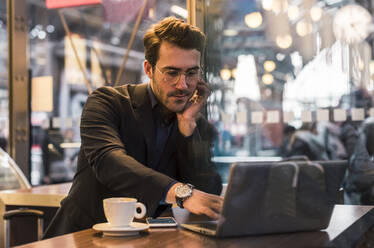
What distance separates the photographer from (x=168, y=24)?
68.5 inches

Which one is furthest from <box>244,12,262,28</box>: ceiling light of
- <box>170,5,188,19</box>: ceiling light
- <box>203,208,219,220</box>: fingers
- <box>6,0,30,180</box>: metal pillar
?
<box>203,208,219,220</box>: fingers

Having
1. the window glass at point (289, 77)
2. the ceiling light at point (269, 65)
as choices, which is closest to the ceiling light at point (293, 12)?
the window glass at point (289, 77)

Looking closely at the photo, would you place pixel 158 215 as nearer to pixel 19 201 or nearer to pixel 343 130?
pixel 19 201

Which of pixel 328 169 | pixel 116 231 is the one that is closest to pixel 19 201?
pixel 116 231

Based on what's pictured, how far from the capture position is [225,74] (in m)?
3.72

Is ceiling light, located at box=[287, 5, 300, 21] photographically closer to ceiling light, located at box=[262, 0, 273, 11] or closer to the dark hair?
ceiling light, located at box=[262, 0, 273, 11]

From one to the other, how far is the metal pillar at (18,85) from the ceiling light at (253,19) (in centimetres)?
183

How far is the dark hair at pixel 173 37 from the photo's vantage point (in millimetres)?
1710

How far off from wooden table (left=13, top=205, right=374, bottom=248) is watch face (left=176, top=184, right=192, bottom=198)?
0.09 metres

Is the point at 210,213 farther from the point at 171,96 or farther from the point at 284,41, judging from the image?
the point at 284,41

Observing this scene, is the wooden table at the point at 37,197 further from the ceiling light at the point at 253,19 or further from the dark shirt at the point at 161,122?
the ceiling light at the point at 253,19

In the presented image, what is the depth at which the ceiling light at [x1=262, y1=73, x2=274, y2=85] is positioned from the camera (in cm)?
387

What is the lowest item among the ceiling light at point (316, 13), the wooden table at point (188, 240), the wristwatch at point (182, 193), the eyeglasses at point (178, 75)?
the wooden table at point (188, 240)

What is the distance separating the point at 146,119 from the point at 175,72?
0.19 m
